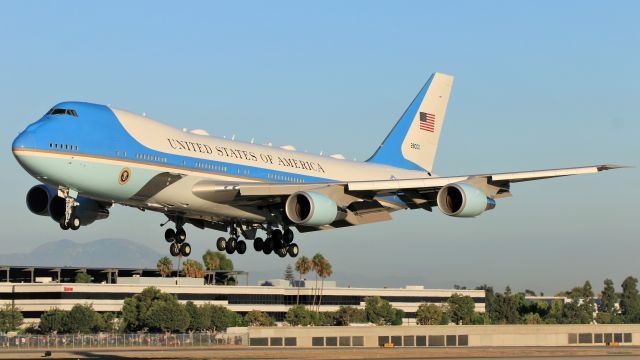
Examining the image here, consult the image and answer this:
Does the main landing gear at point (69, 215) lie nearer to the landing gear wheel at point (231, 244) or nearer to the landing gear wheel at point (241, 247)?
the landing gear wheel at point (231, 244)

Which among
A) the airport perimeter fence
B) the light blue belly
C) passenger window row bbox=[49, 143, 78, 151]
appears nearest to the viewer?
the light blue belly

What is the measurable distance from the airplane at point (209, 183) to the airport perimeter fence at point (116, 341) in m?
49.9

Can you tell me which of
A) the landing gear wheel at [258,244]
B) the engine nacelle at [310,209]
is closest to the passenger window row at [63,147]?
the engine nacelle at [310,209]

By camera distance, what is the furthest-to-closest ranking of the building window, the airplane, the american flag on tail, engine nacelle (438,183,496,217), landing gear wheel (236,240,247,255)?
the building window → the american flag on tail → landing gear wheel (236,240,247,255) → engine nacelle (438,183,496,217) → the airplane

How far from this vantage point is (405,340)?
12269 cm

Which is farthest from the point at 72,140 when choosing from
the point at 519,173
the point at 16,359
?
the point at 16,359

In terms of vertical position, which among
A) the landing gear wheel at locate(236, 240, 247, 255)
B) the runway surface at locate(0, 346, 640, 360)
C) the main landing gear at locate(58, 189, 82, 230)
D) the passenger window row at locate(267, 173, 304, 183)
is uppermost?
the passenger window row at locate(267, 173, 304, 183)

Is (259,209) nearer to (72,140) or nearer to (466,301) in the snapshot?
(72,140)

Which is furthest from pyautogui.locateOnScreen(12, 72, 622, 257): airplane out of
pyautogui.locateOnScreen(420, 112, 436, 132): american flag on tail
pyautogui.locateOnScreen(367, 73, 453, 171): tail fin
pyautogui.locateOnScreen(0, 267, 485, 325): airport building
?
pyautogui.locateOnScreen(0, 267, 485, 325): airport building

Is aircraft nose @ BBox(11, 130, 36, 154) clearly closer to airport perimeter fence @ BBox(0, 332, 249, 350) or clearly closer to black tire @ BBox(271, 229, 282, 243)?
black tire @ BBox(271, 229, 282, 243)

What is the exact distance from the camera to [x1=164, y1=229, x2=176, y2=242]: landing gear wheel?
2333 inches

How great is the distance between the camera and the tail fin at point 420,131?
237ft

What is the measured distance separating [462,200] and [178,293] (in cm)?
10330

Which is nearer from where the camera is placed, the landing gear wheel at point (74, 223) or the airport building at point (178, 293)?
the landing gear wheel at point (74, 223)
